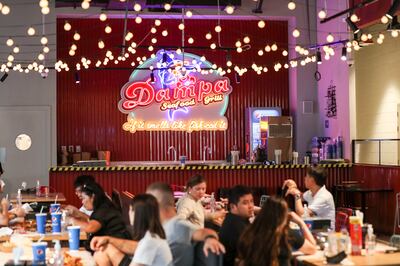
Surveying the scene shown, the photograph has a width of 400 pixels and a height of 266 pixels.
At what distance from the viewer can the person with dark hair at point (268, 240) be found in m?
5.04

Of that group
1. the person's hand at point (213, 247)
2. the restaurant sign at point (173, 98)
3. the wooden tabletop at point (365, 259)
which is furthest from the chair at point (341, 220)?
the restaurant sign at point (173, 98)

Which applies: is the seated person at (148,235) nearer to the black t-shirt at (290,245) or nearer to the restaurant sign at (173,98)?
the black t-shirt at (290,245)

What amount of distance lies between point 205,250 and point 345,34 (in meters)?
12.1

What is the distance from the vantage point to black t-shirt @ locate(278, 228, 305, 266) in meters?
5.22

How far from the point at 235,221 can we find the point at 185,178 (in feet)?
32.5

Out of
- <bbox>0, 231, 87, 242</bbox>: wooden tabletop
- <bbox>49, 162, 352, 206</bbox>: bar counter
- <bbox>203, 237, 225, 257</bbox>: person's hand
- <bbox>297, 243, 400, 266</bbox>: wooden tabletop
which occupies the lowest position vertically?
<bbox>297, 243, 400, 266</bbox>: wooden tabletop

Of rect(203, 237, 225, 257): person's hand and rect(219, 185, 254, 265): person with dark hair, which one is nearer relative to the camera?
rect(203, 237, 225, 257): person's hand

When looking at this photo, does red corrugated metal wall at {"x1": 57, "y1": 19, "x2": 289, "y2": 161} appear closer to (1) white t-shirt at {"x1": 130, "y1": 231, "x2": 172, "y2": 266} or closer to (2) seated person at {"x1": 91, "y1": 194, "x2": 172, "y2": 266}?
(2) seated person at {"x1": 91, "y1": 194, "x2": 172, "y2": 266}

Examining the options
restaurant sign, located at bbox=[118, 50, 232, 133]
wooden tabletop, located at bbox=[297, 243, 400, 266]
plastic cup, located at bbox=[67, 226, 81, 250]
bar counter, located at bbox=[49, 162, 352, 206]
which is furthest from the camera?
restaurant sign, located at bbox=[118, 50, 232, 133]

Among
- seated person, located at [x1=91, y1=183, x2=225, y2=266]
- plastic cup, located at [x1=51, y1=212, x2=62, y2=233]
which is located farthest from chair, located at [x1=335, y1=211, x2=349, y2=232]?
plastic cup, located at [x1=51, y1=212, x2=62, y2=233]

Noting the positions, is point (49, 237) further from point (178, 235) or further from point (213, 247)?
point (213, 247)

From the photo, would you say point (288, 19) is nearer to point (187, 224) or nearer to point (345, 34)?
point (345, 34)

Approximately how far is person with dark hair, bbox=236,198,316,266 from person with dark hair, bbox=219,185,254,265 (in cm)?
40

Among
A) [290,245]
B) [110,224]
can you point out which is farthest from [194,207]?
[290,245]
